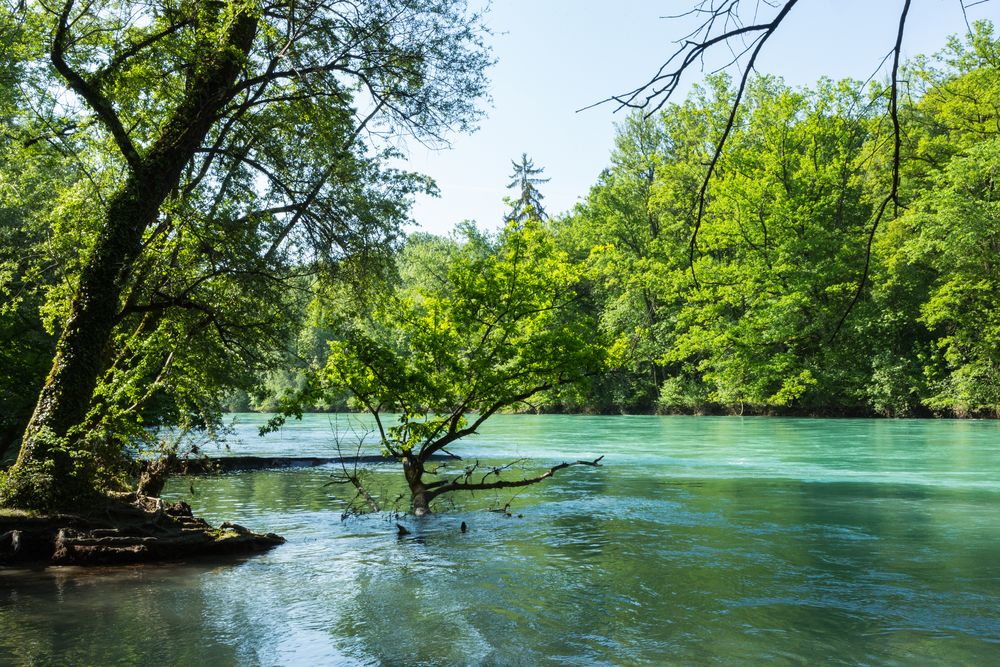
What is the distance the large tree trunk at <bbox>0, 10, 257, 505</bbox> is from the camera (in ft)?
Answer: 30.1

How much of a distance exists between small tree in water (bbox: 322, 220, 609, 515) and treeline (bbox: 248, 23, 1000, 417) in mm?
17002

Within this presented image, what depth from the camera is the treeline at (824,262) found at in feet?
115

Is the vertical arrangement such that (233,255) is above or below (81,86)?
below

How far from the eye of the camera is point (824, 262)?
4222 cm

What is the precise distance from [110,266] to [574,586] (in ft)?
22.7

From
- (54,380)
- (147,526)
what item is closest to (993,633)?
(147,526)

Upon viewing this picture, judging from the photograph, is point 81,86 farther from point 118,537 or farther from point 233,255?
point 118,537

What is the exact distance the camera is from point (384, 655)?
615cm

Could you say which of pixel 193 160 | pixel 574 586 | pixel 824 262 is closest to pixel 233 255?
pixel 193 160

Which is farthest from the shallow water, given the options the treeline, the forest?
→ the treeline

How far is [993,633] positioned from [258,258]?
10.5 m

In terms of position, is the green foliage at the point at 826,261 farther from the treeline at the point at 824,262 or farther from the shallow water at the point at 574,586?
the shallow water at the point at 574,586

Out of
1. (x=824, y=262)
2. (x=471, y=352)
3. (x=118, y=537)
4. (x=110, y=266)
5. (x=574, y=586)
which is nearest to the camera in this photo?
(x=574, y=586)

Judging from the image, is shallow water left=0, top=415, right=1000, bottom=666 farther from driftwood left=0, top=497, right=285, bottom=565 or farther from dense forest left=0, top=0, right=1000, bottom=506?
dense forest left=0, top=0, right=1000, bottom=506
